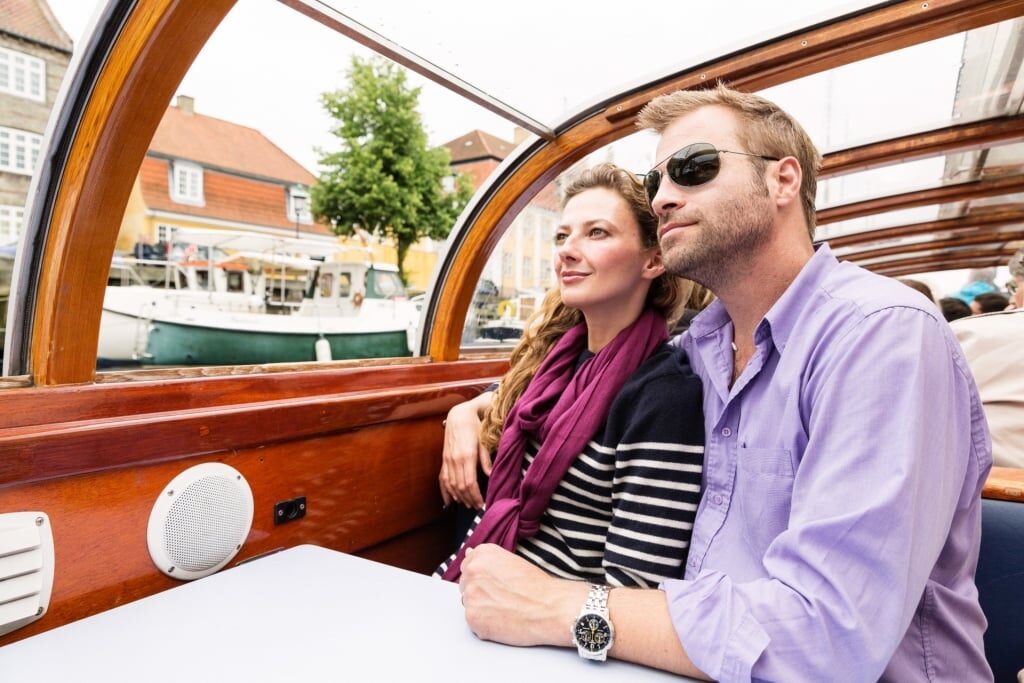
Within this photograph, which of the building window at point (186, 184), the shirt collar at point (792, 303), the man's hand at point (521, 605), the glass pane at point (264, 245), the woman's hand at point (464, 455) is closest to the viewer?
the man's hand at point (521, 605)

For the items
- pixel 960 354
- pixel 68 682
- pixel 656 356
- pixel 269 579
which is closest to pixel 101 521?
pixel 269 579

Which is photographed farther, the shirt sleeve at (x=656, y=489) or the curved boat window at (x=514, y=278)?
the curved boat window at (x=514, y=278)

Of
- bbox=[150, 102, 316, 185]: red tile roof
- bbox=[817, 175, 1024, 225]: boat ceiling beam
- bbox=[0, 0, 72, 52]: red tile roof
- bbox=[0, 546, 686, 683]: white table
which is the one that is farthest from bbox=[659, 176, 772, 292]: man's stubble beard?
bbox=[150, 102, 316, 185]: red tile roof

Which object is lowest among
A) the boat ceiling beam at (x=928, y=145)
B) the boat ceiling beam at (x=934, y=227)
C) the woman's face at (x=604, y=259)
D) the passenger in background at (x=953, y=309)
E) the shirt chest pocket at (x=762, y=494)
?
the shirt chest pocket at (x=762, y=494)

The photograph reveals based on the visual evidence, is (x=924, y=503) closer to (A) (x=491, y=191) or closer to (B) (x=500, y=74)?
(B) (x=500, y=74)

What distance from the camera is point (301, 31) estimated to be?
2441mm

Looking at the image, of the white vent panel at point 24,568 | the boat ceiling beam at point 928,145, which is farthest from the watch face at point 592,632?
the boat ceiling beam at point 928,145

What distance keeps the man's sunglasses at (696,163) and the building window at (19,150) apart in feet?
5.26

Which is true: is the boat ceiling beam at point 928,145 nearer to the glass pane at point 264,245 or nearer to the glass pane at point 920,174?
the glass pane at point 920,174

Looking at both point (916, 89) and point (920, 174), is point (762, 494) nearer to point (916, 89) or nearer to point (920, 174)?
point (916, 89)

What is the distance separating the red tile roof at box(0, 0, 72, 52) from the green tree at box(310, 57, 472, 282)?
17.2 m

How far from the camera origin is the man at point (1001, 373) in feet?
7.91

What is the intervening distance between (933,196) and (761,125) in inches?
186

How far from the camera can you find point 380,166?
63.7 feet
